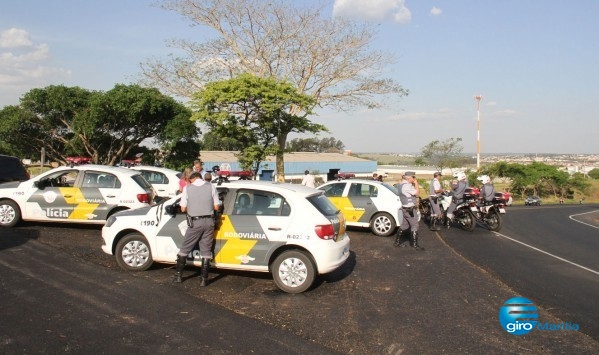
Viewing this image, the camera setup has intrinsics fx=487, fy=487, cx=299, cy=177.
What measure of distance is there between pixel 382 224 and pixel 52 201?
25.7ft

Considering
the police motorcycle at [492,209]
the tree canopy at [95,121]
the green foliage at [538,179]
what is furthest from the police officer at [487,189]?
the green foliage at [538,179]

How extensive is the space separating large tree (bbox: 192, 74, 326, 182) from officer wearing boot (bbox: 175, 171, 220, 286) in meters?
13.4

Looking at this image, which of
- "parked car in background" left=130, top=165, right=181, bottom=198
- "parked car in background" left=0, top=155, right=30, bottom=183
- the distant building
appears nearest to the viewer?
"parked car in background" left=0, top=155, right=30, bottom=183

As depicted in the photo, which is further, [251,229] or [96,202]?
[96,202]

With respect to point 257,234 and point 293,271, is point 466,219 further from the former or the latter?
point 257,234

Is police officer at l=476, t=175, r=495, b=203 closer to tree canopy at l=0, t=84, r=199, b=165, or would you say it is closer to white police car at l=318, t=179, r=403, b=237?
white police car at l=318, t=179, r=403, b=237

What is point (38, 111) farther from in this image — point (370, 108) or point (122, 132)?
point (370, 108)

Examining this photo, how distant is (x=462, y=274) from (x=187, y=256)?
4.58m

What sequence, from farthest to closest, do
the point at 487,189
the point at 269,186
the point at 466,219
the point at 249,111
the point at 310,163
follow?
the point at 310,163 → the point at 249,111 → the point at 466,219 → the point at 487,189 → the point at 269,186

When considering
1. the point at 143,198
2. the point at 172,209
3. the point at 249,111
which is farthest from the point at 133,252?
the point at 249,111

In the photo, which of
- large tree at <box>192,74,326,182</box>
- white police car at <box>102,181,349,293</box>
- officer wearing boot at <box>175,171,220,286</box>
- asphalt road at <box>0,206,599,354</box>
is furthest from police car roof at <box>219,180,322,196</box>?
large tree at <box>192,74,326,182</box>

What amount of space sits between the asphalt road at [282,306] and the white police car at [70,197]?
3.09 ft

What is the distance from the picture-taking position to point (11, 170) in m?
13.2

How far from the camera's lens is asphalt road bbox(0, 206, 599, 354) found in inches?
197
